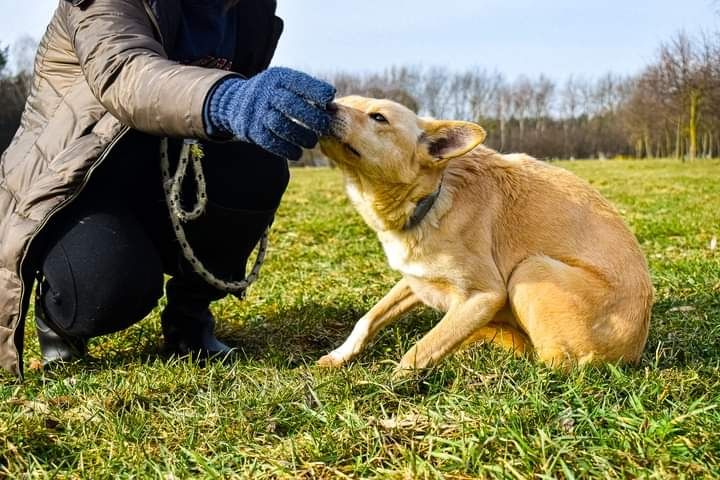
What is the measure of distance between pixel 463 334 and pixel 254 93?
1.56 meters

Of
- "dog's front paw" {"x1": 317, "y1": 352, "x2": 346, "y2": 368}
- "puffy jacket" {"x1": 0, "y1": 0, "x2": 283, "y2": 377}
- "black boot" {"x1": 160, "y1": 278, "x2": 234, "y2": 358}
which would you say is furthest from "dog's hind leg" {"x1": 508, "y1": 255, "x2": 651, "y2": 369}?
"puffy jacket" {"x1": 0, "y1": 0, "x2": 283, "y2": 377}

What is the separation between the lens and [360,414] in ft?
8.52

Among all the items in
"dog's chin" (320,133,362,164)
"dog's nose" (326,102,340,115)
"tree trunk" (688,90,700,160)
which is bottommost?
"tree trunk" (688,90,700,160)

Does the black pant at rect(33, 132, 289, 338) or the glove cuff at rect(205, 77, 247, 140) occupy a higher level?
the glove cuff at rect(205, 77, 247, 140)

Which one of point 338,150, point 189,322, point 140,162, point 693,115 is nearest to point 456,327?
point 338,150

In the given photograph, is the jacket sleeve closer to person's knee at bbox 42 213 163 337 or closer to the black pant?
the black pant

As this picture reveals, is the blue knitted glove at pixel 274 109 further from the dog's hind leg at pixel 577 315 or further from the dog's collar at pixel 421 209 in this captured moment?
the dog's hind leg at pixel 577 315

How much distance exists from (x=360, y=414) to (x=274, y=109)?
1.15m

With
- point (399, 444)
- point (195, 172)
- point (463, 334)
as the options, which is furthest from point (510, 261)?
point (195, 172)

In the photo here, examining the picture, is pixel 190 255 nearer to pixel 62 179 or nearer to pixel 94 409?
pixel 62 179

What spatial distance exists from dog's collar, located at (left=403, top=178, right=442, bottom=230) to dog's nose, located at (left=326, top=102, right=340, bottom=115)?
0.63 metres

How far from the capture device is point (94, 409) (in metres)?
2.74

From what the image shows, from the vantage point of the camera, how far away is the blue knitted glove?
2.42m

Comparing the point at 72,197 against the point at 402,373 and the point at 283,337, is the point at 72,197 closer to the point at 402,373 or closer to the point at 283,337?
the point at 283,337
